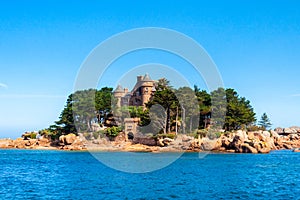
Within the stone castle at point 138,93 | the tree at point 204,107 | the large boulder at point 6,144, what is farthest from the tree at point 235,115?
the large boulder at point 6,144

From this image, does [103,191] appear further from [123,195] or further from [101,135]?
[101,135]

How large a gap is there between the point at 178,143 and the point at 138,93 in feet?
91.0

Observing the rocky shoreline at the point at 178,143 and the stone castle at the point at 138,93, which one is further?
the stone castle at the point at 138,93

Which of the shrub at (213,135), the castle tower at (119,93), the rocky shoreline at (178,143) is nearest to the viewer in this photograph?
the rocky shoreline at (178,143)

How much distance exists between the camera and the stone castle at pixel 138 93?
87.2 meters

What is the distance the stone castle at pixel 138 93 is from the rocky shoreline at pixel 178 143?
16.5 meters

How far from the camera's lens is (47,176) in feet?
112

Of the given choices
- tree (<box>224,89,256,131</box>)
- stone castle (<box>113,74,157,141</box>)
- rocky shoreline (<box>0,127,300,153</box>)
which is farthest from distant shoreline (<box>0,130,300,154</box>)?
stone castle (<box>113,74,157,141</box>)

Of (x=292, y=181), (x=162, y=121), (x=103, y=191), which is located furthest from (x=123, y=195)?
(x=162, y=121)

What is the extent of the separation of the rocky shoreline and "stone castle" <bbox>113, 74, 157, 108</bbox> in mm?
16457

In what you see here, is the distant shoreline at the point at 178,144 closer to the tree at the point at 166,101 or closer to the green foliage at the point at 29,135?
the tree at the point at 166,101

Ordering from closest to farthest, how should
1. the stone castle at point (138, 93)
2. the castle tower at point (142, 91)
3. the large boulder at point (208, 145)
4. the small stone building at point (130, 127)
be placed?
the large boulder at point (208, 145) → the small stone building at point (130, 127) → the castle tower at point (142, 91) → the stone castle at point (138, 93)

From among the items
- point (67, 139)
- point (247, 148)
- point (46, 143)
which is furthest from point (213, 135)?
point (46, 143)

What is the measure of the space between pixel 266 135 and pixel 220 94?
471 inches
